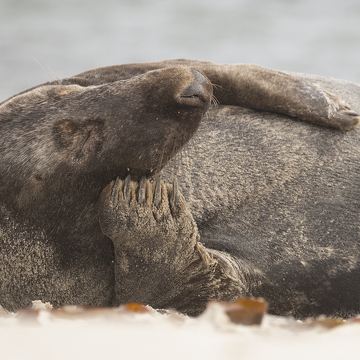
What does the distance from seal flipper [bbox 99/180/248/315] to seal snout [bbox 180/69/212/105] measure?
1.48 ft

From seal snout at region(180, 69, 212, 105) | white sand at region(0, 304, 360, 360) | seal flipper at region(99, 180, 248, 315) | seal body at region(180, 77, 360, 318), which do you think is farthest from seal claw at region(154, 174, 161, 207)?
white sand at region(0, 304, 360, 360)

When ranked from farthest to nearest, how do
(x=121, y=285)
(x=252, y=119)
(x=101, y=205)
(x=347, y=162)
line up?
1. (x=252, y=119)
2. (x=347, y=162)
3. (x=121, y=285)
4. (x=101, y=205)

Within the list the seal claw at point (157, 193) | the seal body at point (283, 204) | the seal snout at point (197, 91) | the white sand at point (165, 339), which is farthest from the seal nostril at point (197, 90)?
the white sand at point (165, 339)

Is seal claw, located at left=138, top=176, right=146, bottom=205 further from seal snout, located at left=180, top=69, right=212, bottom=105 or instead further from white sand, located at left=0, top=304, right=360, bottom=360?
white sand, located at left=0, top=304, right=360, bottom=360

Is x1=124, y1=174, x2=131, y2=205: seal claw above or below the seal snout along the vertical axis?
below

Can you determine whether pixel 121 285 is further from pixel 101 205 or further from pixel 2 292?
pixel 2 292

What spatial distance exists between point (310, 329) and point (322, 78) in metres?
3.91

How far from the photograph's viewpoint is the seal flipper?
233 centimetres

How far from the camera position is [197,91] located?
232 centimetres

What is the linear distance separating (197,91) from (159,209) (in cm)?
61

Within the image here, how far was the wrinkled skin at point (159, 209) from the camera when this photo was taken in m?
2.38

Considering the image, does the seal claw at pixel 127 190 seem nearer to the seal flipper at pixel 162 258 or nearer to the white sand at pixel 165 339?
the seal flipper at pixel 162 258

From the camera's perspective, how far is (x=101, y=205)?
7.68 feet

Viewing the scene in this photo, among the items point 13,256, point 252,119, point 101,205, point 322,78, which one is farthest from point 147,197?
point 322,78
